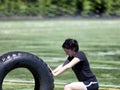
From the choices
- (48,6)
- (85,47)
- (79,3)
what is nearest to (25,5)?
(48,6)

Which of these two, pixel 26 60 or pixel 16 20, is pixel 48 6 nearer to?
pixel 16 20

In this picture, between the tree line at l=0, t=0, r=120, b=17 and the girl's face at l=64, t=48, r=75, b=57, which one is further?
the tree line at l=0, t=0, r=120, b=17

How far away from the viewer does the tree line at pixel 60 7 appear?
45.3 metres

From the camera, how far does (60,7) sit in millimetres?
47406

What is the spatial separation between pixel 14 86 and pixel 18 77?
4.65 ft

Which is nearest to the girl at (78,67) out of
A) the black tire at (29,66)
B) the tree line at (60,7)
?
the black tire at (29,66)

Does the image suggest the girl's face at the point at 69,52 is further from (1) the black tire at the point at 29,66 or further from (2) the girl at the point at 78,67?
(1) the black tire at the point at 29,66

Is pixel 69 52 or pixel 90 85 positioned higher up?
pixel 69 52

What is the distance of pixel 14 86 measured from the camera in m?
10.3

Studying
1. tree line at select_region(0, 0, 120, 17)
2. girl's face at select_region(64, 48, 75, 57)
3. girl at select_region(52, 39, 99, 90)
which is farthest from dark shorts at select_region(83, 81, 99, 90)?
tree line at select_region(0, 0, 120, 17)

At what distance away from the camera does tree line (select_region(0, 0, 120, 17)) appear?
45.3 metres

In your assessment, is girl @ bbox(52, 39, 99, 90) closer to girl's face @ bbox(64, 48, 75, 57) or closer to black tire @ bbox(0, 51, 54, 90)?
girl's face @ bbox(64, 48, 75, 57)

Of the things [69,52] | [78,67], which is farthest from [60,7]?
[69,52]

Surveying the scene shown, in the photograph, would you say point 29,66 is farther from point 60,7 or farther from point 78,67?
point 60,7
